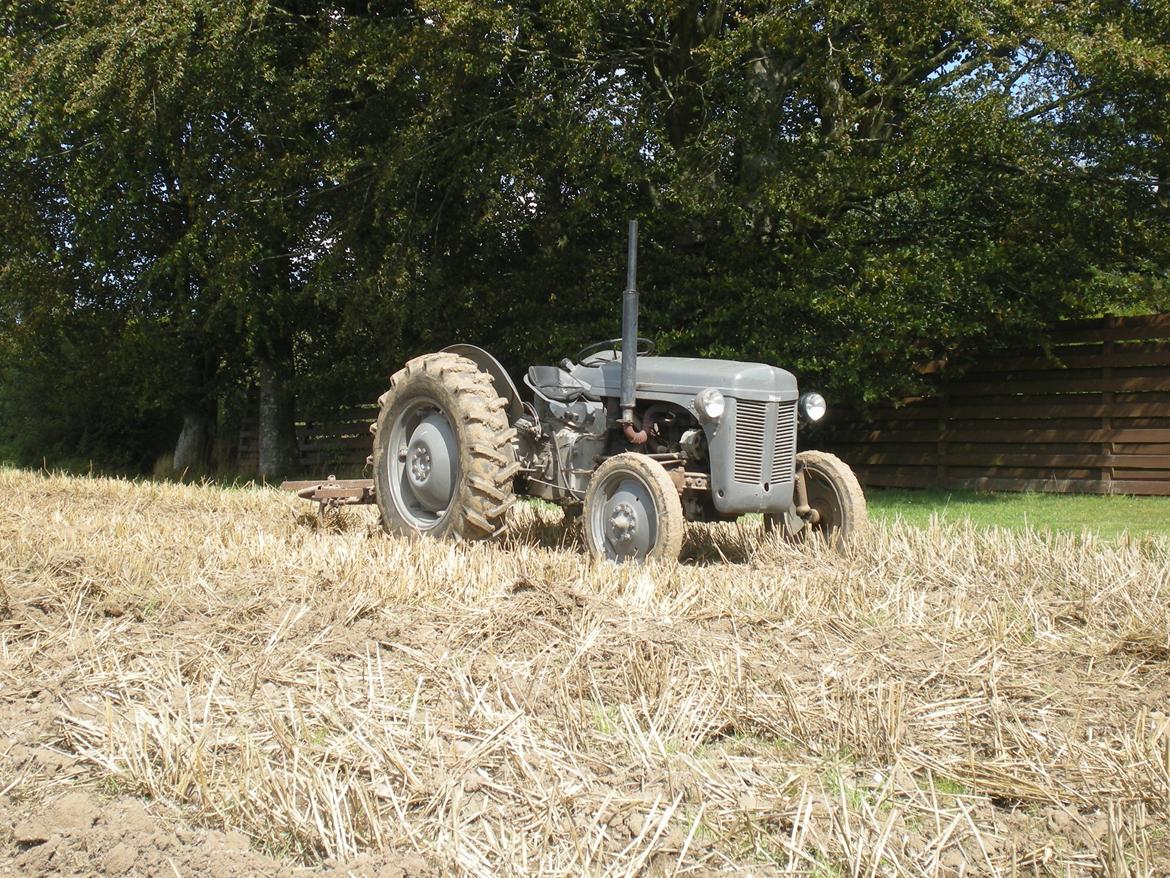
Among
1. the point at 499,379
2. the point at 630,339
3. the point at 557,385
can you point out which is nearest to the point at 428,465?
the point at 499,379

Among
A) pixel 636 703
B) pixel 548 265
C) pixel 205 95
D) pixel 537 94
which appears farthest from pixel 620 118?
pixel 636 703

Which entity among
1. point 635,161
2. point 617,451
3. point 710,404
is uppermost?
point 635,161

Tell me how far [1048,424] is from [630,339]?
25.1 ft

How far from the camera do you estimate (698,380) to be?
20.5ft

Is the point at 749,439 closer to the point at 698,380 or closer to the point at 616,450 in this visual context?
the point at 698,380

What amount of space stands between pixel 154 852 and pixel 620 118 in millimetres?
10018

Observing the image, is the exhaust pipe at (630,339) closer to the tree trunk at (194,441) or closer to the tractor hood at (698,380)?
the tractor hood at (698,380)

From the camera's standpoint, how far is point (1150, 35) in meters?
10.8

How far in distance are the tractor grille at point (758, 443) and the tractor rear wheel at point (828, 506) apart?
0.20m

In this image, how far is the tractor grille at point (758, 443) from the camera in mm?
6109

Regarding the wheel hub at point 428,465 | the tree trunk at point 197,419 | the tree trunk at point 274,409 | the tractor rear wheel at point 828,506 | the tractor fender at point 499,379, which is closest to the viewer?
the tractor rear wheel at point 828,506

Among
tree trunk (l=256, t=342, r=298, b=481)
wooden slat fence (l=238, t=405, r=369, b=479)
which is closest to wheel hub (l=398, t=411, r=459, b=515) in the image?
wooden slat fence (l=238, t=405, r=369, b=479)

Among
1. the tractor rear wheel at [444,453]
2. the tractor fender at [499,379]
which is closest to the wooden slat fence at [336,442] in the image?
the tractor rear wheel at [444,453]

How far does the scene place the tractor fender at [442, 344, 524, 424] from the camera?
704 centimetres
